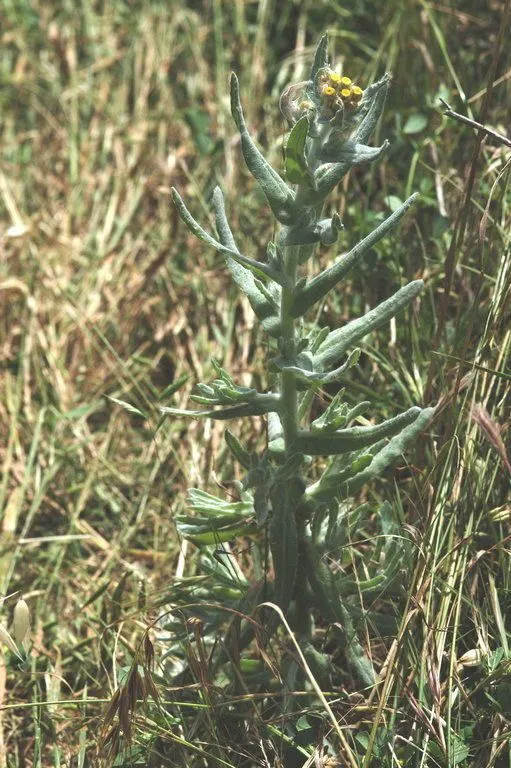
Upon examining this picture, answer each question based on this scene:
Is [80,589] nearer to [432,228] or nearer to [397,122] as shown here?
[432,228]

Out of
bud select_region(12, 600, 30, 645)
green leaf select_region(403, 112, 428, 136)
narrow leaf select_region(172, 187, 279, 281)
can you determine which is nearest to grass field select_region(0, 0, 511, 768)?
green leaf select_region(403, 112, 428, 136)

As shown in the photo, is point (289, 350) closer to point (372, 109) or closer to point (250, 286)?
point (250, 286)

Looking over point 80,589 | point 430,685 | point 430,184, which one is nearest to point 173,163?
point 430,184

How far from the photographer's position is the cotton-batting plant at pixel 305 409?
166cm

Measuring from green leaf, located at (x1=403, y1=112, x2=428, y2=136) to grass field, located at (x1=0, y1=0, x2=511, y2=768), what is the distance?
0.01 m

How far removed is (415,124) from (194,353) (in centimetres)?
91

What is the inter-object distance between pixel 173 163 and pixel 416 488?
172 cm

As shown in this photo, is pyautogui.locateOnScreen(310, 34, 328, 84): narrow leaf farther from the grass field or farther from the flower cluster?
the grass field

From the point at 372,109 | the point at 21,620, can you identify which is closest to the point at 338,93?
the point at 372,109

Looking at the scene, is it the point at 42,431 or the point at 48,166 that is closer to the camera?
the point at 42,431

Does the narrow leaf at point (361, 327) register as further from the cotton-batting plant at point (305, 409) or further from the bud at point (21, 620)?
the bud at point (21, 620)

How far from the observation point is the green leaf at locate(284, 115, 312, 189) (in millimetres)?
1552

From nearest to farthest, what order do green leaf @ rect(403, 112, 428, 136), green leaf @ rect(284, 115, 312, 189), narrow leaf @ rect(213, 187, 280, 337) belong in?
green leaf @ rect(284, 115, 312, 189), narrow leaf @ rect(213, 187, 280, 337), green leaf @ rect(403, 112, 428, 136)

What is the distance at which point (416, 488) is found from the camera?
1981 millimetres
